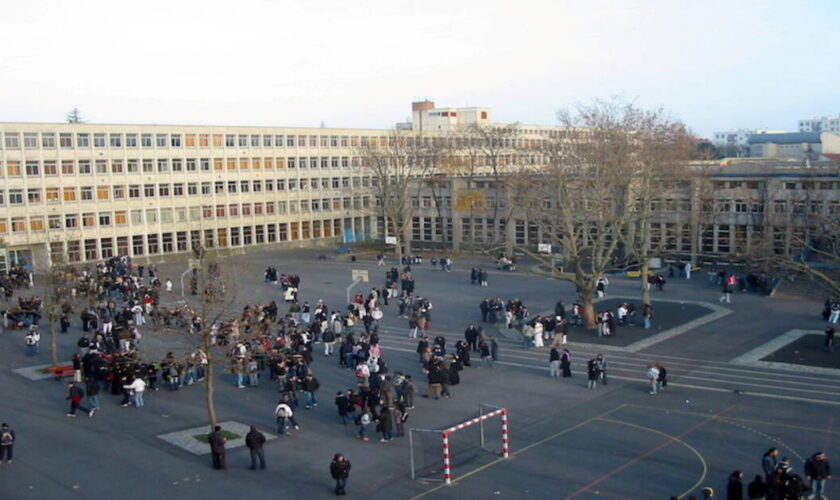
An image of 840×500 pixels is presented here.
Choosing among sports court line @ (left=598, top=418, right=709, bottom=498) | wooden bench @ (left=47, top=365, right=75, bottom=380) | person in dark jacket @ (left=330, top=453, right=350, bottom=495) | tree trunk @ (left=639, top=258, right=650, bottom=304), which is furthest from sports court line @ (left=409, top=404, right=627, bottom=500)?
wooden bench @ (left=47, top=365, right=75, bottom=380)

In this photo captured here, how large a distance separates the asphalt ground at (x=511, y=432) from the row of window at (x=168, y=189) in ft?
118

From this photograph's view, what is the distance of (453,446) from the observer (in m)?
22.2

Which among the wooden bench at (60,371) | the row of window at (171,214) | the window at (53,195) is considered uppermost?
the window at (53,195)

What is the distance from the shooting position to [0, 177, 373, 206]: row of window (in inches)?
2714

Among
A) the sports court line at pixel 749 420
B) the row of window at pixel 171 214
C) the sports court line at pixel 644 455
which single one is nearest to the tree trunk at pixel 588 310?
the sports court line at pixel 749 420

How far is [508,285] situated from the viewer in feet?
176

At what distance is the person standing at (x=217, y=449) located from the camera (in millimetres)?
20703

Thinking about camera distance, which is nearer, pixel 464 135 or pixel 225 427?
pixel 225 427

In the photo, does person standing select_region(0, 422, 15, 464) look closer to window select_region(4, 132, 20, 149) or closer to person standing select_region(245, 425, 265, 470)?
person standing select_region(245, 425, 265, 470)

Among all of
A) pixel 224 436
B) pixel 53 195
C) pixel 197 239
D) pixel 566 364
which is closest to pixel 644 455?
pixel 566 364

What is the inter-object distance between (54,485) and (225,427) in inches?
220

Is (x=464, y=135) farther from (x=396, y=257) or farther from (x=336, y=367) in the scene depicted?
(x=336, y=367)

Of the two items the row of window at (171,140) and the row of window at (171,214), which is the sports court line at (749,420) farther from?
the row of window at (171,140)

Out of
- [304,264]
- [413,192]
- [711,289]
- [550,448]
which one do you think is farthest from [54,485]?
[413,192]
